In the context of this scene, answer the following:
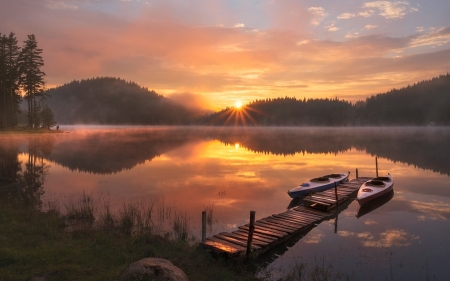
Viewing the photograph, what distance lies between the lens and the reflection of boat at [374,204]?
78.5ft

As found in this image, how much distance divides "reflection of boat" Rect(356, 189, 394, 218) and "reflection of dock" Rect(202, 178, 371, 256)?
5.63 ft

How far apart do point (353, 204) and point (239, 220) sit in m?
11.9

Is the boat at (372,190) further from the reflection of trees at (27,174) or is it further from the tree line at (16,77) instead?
the tree line at (16,77)

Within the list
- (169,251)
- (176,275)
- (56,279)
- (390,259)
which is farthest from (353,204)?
(56,279)

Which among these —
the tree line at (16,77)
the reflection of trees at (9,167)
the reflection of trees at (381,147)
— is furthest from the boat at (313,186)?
the tree line at (16,77)

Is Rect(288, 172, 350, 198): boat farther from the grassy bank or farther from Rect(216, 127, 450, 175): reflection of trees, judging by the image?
Rect(216, 127, 450, 175): reflection of trees

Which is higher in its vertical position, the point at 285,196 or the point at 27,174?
the point at 27,174

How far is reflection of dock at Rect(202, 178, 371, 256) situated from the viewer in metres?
14.3

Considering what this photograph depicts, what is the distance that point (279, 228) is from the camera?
688 inches

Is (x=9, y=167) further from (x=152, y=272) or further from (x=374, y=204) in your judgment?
(x=374, y=204)

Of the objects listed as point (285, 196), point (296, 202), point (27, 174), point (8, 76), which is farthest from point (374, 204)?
point (8, 76)

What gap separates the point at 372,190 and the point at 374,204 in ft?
3.91

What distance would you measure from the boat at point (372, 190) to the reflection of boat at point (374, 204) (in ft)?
1.33

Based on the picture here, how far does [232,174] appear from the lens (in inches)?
1529
